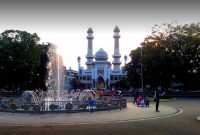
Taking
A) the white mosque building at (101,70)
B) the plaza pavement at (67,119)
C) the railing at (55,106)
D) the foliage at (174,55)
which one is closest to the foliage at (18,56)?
the foliage at (174,55)

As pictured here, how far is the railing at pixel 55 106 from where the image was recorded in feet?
94.5

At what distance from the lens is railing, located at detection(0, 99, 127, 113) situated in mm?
28812

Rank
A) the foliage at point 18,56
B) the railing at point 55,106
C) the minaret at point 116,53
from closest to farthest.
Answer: the railing at point 55,106 → the foliage at point 18,56 → the minaret at point 116,53

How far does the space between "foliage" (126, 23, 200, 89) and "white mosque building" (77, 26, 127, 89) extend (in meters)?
71.1

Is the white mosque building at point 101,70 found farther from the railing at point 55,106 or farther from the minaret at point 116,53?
the railing at point 55,106

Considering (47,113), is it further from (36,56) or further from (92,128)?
(36,56)

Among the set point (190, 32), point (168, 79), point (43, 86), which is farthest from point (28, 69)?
point (190, 32)

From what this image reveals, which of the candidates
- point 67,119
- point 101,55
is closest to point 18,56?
point 67,119

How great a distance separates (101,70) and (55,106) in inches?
4789

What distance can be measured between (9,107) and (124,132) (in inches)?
639

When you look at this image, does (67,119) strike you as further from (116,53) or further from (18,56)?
(116,53)

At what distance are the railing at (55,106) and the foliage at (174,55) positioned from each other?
1542 inches

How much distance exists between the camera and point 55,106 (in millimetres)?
29203

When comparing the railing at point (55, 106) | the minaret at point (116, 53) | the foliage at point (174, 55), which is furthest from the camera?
the minaret at point (116, 53)
